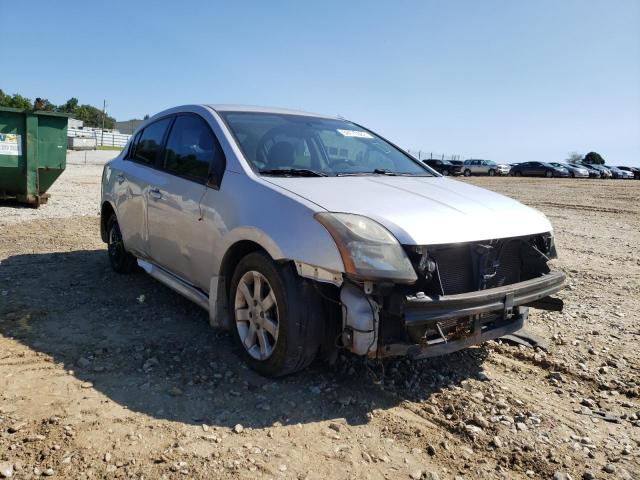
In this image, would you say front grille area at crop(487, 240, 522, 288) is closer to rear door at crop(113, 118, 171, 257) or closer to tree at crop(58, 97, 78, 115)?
rear door at crop(113, 118, 171, 257)

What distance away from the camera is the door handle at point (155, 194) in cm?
438

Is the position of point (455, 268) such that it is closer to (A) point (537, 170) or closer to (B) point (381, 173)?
(B) point (381, 173)

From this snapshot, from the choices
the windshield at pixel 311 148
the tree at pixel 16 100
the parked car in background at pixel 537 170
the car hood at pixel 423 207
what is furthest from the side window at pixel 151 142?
the tree at pixel 16 100

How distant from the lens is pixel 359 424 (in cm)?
288

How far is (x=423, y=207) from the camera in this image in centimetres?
313

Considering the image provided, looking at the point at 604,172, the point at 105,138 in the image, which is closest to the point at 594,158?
the point at 604,172

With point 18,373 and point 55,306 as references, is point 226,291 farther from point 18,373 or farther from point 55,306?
point 55,306

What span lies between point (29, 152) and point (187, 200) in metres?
7.84

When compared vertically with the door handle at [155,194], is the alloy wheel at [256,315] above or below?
below

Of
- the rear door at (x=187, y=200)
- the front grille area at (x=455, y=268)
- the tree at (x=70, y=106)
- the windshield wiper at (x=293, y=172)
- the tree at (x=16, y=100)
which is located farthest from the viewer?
the tree at (x=70, y=106)

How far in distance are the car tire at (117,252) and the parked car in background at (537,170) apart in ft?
146

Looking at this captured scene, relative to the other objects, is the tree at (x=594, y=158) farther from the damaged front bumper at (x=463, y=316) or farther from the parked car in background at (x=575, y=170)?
the damaged front bumper at (x=463, y=316)

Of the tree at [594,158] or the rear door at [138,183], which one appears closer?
the rear door at [138,183]

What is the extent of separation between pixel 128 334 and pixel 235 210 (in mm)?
1449
